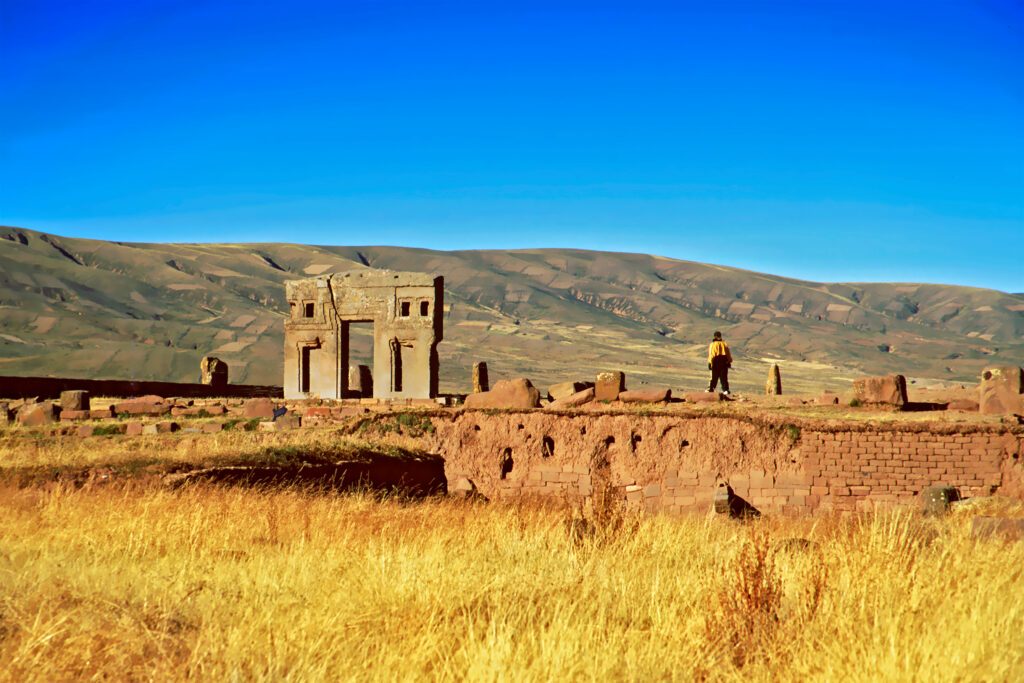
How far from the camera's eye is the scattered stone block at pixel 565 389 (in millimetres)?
17312

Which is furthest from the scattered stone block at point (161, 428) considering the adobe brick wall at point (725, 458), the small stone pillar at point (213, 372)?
the small stone pillar at point (213, 372)

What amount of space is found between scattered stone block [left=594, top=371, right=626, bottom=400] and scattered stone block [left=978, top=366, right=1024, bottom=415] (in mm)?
5980

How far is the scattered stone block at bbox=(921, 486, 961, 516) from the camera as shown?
10.9 meters

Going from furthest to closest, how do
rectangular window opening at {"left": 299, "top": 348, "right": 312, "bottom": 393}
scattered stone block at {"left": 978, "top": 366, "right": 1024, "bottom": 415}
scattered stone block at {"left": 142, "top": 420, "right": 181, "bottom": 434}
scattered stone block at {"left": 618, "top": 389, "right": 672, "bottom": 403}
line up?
rectangular window opening at {"left": 299, "top": 348, "right": 312, "bottom": 393}
scattered stone block at {"left": 142, "top": 420, "right": 181, "bottom": 434}
scattered stone block at {"left": 618, "top": 389, "right": 672, "bottom": 403}
scattered stone block at {"left": 978, "top": 366, "right": 1024, "bottom": 415}

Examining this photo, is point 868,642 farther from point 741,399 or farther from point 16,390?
point 16,390

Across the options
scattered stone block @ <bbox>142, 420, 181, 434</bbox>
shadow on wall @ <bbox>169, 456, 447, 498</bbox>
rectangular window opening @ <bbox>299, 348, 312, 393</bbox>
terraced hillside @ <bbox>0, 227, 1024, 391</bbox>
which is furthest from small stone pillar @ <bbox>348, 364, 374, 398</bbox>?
terraced hillside @ <bbox>0, 227, 1024, 391</bbox>

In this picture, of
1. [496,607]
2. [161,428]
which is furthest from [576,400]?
[496,607]

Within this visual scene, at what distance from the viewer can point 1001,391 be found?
1498cm

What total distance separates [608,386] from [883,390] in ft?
15.2

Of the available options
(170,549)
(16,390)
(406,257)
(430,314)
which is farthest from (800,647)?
(406,257)

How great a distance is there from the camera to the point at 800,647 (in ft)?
16.1

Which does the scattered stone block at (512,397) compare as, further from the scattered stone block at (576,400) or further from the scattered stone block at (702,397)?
the scattered stone block at (702,397)

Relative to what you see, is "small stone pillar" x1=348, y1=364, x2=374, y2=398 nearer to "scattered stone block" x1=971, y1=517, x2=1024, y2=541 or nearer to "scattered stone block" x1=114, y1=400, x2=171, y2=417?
"scattered stone block" x1=114, y1=400, x2=171, y2=417

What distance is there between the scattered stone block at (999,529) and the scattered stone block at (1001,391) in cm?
688
